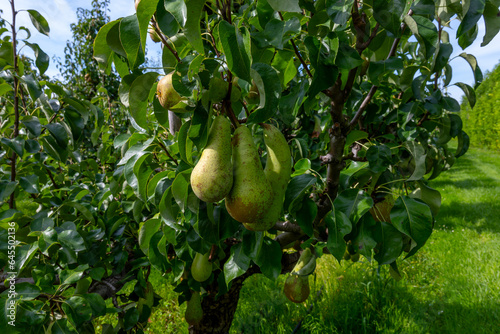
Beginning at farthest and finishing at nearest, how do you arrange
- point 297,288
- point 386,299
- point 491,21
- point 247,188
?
point 386,299 → point 297,288 → point 491,21 → point 247,188

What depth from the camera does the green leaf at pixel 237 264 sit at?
33.6 inches

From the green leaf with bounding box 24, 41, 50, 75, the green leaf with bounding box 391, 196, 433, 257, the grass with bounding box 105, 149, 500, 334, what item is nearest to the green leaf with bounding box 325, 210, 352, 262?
the green leaf with bounding box 391, 196, 433, 257

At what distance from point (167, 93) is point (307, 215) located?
42 centimetres

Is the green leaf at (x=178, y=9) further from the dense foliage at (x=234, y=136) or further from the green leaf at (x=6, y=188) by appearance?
the green leaf at (x=6, y=188)

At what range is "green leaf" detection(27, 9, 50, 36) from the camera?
126 centimetres

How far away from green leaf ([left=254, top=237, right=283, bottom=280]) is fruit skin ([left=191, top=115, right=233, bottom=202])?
0.38m

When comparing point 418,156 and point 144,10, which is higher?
point 144,10

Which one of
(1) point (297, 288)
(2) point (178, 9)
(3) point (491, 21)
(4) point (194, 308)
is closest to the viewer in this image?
(2) point (178, 9)

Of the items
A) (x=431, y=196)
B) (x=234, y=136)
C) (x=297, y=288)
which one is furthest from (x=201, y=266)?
(x=431, y=196)

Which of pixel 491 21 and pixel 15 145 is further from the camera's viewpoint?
pixel 15 145

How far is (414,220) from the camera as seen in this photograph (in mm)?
800

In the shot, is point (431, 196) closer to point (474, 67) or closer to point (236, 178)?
point (474, 67)

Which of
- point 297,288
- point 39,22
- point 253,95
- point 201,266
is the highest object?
point 39,22

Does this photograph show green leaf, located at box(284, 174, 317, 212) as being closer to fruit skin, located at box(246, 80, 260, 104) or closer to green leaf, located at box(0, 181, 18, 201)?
fruit skin, located at box(246, 80, 260, 104)
